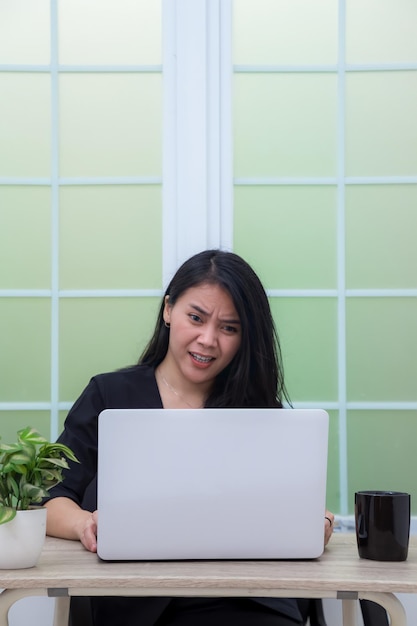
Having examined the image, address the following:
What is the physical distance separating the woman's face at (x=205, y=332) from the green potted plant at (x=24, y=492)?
0.71 m

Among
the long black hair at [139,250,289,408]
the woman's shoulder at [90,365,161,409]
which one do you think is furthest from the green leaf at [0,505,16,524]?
the long black hair at [139,250,289,408]

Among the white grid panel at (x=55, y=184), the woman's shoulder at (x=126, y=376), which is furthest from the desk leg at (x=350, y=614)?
the white grid panel at (x=55, y=184)

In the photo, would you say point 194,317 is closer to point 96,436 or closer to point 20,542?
point 96,436

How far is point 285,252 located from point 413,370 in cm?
53

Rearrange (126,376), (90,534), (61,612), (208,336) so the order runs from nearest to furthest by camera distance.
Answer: (90,534)
(61,612)
(208,336)
(126,376)

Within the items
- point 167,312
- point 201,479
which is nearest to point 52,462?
point 201,479

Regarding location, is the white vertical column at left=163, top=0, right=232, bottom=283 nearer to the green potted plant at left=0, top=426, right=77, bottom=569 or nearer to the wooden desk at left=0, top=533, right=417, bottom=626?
the green potted plant at left=0, top=426, right=77, bottom=569

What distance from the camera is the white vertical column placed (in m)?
2.81

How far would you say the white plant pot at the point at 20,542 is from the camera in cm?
144

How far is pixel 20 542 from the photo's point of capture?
1.44 metres

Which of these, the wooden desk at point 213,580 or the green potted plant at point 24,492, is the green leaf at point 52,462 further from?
the wooden desk at point 213,580

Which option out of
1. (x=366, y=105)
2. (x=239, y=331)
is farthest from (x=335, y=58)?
(x=239, y=331)

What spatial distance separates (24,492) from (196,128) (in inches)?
62.3

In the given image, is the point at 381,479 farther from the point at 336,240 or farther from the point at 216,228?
the point at 216,228
